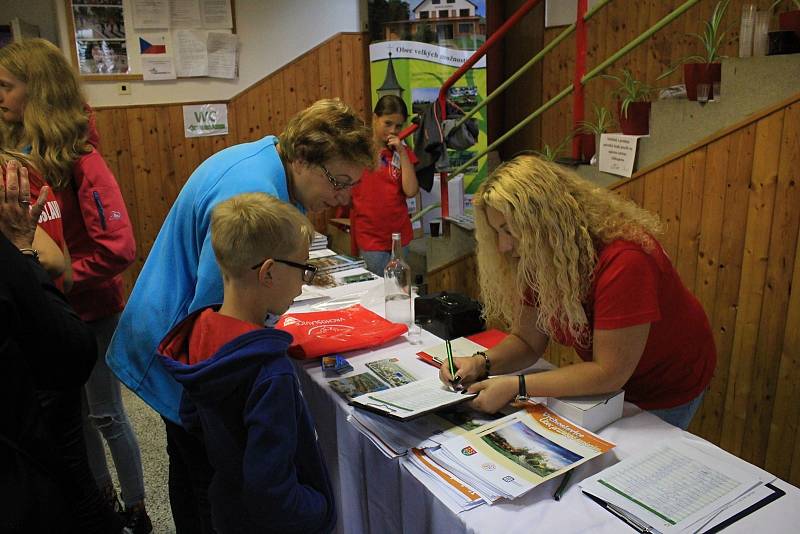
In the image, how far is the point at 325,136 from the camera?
157 centimetres

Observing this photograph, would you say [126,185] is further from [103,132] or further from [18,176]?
[18,176]

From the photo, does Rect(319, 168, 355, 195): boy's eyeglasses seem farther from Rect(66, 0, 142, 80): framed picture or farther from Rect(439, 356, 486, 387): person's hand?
Rect(66, 0, 142, 80): framed picture

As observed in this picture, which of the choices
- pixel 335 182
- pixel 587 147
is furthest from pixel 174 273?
pixel 587 147

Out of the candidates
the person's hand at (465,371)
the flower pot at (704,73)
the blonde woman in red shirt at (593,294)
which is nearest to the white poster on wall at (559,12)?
the flower pot at (704,73)

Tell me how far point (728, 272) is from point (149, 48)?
417 cm

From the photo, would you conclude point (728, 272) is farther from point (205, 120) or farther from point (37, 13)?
point (37, 13)

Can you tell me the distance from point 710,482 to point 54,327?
124 centimetres

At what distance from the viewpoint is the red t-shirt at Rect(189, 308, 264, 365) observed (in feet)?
3.95

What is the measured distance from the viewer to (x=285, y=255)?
4.13ft

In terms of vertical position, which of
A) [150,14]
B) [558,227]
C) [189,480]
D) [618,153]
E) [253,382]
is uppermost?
[150,14]

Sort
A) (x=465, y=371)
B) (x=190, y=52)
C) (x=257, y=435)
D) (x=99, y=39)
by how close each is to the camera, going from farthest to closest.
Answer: (x=190, y=52) → (x=99, y=39) → (x=465, y=371) → (x=257, y=435)

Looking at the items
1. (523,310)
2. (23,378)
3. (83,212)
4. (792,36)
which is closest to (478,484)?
(523,310)

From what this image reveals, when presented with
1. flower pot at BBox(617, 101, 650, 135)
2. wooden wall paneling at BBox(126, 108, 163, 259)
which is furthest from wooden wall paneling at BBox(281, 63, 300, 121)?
flower pot at BBox(617, 101, 650, 135)

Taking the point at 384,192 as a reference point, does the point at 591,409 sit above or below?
below
